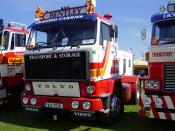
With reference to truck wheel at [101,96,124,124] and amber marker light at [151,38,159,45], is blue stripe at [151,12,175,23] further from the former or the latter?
truck wheel at [101,96,124,124]

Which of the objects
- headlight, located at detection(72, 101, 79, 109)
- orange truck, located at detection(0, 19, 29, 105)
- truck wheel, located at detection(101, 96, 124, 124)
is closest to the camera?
headlight, located at detection(72, 101, 79, 109)

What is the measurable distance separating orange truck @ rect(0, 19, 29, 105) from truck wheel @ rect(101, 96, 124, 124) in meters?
4.04

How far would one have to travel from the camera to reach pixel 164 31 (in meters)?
9.03

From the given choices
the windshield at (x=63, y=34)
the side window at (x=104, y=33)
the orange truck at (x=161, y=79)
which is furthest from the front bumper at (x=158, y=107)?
the windshield at (x=63, y=34)

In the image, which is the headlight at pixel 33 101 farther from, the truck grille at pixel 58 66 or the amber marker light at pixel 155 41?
the amber marker light at pixel 155 41

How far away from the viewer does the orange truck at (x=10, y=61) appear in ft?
37.9

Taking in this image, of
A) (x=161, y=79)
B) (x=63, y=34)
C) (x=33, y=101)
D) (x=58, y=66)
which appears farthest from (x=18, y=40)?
(x=161, y=79)

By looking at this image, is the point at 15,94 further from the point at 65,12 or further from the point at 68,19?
the point at 68,19

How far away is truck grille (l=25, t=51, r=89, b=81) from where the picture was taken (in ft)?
28.3

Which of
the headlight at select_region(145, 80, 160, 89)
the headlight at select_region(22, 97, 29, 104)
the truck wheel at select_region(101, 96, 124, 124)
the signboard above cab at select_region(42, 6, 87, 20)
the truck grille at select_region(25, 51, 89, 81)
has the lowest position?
the truck wheel at select_region(101, 96, 124, 124)

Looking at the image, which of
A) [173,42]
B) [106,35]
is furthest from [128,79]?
[173,42]

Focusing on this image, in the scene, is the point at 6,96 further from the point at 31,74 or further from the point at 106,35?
the point at 106,35

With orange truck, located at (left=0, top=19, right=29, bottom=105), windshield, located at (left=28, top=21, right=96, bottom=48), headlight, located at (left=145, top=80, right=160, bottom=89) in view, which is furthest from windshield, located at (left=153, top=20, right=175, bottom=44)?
orange truck, located at (left=0, top=19, right=29, bottom=105)

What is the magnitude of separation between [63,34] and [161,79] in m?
3.21
